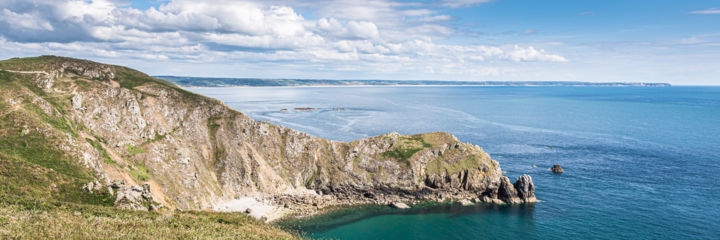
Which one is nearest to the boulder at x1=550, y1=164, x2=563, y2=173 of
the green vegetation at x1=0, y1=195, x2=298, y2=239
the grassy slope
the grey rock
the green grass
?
the grey rock

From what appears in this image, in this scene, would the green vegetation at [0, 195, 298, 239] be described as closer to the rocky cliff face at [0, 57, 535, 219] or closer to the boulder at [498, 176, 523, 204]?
the rocky cliff face at [0, 57, 535, 219]

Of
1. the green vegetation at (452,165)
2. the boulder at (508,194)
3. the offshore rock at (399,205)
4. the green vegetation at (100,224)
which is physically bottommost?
the offshore rock at (399,205)

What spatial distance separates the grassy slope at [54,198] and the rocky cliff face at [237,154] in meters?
5.03

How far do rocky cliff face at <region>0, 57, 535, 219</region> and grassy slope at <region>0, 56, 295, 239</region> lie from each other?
16.5 ft

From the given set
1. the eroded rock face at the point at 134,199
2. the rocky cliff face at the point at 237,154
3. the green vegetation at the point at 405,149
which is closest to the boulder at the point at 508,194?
the rocky cliff face at the point at 237,154

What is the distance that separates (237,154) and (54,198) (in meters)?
46.2

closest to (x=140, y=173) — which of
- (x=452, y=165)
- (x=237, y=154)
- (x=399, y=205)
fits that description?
(x=237, y=154)

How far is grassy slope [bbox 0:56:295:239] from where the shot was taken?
3403 centimetres

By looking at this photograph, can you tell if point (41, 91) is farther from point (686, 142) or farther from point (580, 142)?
point (686, 142)

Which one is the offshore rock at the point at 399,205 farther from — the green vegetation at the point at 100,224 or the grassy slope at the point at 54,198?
the green vegetation at the point at 100,224

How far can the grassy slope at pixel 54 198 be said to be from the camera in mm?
34031

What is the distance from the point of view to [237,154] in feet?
314

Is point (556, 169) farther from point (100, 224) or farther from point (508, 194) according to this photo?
point (100, 224)

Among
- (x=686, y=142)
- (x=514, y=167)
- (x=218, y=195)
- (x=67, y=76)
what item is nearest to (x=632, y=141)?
(x=686, y=142)
